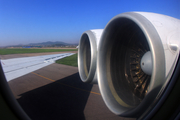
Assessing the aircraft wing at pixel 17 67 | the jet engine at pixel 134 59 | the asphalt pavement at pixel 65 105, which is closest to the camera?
the jet engine at pixel 134 59

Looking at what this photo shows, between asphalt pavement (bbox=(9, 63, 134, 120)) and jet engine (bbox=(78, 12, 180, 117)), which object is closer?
jet engine (bbox=(78, 12, 180, 117))

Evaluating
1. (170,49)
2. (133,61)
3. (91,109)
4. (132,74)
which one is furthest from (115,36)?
(91,109)

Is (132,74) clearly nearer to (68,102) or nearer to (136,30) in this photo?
(136,30)

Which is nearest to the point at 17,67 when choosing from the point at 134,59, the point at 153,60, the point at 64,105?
the point at 64,105

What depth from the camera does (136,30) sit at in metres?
2.25

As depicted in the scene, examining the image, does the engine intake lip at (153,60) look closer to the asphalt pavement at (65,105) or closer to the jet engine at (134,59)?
the jet engine at (134,59)

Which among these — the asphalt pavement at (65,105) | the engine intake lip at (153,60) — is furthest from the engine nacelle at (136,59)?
the asphalt pavement at (65,105)

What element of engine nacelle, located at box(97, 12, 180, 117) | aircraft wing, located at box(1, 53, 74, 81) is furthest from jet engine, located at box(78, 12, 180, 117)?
aircraft wing, located at box(1, 53, 74, 81)

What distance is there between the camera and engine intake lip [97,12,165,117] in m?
1.27

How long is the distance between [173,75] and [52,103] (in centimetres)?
335

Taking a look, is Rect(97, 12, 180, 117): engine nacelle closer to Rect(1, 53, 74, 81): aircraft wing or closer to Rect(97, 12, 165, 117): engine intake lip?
Rect(97, 12, 165, 117): engine intake lip

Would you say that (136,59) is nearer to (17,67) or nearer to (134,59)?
(134,59)

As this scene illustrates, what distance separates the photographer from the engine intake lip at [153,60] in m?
1.27

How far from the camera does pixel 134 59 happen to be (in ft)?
7.96
